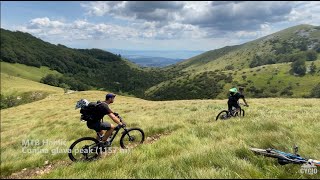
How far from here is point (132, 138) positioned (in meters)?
12.5

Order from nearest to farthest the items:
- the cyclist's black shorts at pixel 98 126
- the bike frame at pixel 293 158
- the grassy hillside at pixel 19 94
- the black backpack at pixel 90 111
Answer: the bike frame at pixel 293 158, the black backpack at pixel 90 111, the cyclist's black shorts at pixel 98 126, the grassy hillside at pixel 19 94

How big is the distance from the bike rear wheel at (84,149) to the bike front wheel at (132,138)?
1.30m

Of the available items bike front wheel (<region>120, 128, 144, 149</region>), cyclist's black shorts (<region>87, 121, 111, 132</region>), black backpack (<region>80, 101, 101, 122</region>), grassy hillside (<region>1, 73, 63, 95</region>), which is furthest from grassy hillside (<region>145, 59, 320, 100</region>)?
black backpack (<region>80, 101, 101, 122</region>)

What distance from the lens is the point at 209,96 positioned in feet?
588

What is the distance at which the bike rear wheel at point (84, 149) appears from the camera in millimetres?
10836

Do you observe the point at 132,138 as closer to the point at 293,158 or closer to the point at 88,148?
the point at 88,148

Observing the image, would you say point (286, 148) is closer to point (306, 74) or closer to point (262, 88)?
point (262, 88)

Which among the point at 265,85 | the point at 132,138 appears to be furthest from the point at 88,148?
the point at 265,85

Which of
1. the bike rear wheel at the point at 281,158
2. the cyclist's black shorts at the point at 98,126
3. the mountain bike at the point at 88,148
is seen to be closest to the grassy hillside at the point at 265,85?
the mountain bike at the point at 88,148

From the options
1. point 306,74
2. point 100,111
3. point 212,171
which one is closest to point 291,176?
point 212,171

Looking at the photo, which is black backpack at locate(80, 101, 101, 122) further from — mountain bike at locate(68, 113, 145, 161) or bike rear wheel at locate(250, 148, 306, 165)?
bike rear wheel at locate(250, 148, 306, 165)

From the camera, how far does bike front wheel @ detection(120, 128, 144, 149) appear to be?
1236 cm

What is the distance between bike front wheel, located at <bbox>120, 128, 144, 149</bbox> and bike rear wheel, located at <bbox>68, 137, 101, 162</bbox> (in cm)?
130

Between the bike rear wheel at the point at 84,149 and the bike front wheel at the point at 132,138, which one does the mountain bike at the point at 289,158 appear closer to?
the bike rear wheel at the point at 84,149
